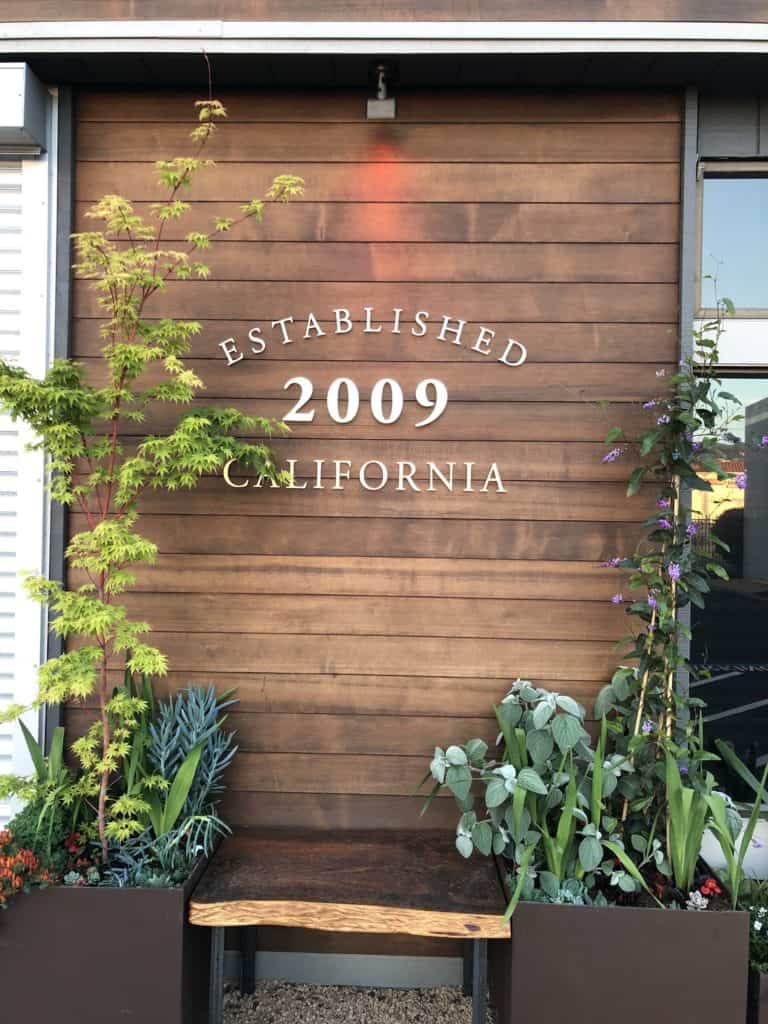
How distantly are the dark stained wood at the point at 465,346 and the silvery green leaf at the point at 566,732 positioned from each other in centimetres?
113

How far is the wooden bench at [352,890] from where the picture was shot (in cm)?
221

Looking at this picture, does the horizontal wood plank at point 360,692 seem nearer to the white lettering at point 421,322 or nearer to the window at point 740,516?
the window at point 740,516

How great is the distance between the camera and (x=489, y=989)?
278cm

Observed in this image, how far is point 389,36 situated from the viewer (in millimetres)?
2576

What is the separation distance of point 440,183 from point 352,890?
264 cm

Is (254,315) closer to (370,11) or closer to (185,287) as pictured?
(185,287)

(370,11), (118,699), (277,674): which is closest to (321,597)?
(277,674)

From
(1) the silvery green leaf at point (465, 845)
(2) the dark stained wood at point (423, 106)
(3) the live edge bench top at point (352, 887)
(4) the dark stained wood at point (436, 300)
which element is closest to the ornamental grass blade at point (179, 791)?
(3) the live edge bench top at point (352, 887)

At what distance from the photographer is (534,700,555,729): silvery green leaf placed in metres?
2.47

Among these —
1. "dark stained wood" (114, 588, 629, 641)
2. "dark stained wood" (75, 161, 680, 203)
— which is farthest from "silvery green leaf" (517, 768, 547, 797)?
"dark stained wood" (75, 161, 680, 203)

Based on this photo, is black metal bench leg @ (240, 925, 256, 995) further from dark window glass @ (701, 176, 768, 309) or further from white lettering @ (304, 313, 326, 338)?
dark window glass @ (701, 176, 768, 309)

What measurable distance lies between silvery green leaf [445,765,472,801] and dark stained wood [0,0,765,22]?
2.72 m

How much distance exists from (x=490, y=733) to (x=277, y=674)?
89cm

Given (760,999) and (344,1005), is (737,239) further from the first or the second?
(344,1005)
